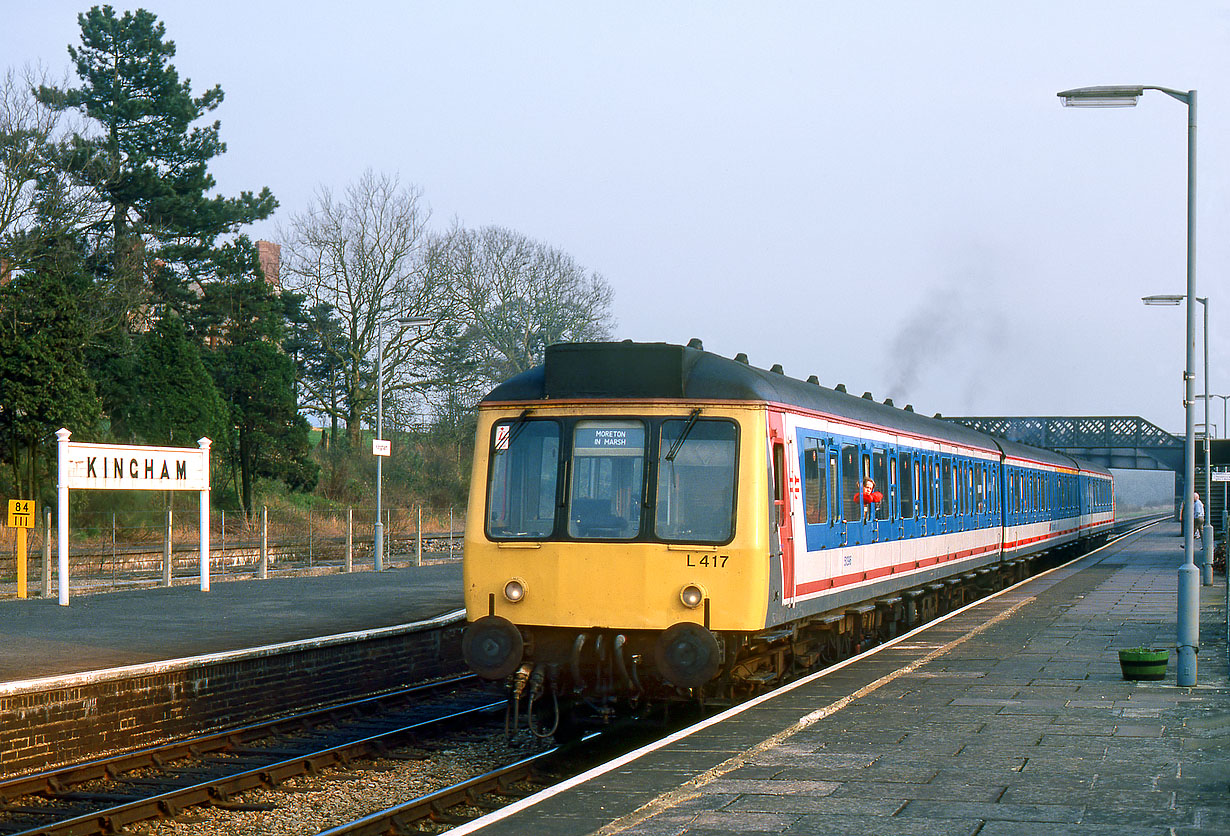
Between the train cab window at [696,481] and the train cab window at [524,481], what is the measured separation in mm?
929

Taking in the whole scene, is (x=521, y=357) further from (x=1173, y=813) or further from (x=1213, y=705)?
(x=1173, y=813)

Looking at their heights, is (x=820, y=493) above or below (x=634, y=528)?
above

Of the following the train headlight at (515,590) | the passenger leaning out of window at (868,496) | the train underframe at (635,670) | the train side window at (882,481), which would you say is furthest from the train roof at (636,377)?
the train side window at (882,481)

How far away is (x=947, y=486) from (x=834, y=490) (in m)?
7.17

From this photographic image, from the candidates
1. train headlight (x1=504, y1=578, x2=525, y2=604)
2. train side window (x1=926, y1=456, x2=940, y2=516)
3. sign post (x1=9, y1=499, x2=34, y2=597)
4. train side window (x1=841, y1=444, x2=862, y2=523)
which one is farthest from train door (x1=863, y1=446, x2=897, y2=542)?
sign post (x1=9, y1=499, x2=34, y2=597)

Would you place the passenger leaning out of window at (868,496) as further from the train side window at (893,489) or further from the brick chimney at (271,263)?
the brick chimney at (271,263)

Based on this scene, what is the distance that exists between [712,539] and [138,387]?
99.3 ft

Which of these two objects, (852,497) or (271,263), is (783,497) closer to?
(852,497)

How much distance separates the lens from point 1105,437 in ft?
236

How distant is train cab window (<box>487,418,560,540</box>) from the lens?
37.5 feet

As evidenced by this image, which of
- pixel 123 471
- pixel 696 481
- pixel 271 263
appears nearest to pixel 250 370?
pixel 271 263

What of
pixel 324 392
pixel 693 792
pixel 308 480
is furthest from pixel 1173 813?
pixel 324 392

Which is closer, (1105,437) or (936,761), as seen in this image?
(936,761)

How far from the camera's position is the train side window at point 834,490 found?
13672mm
